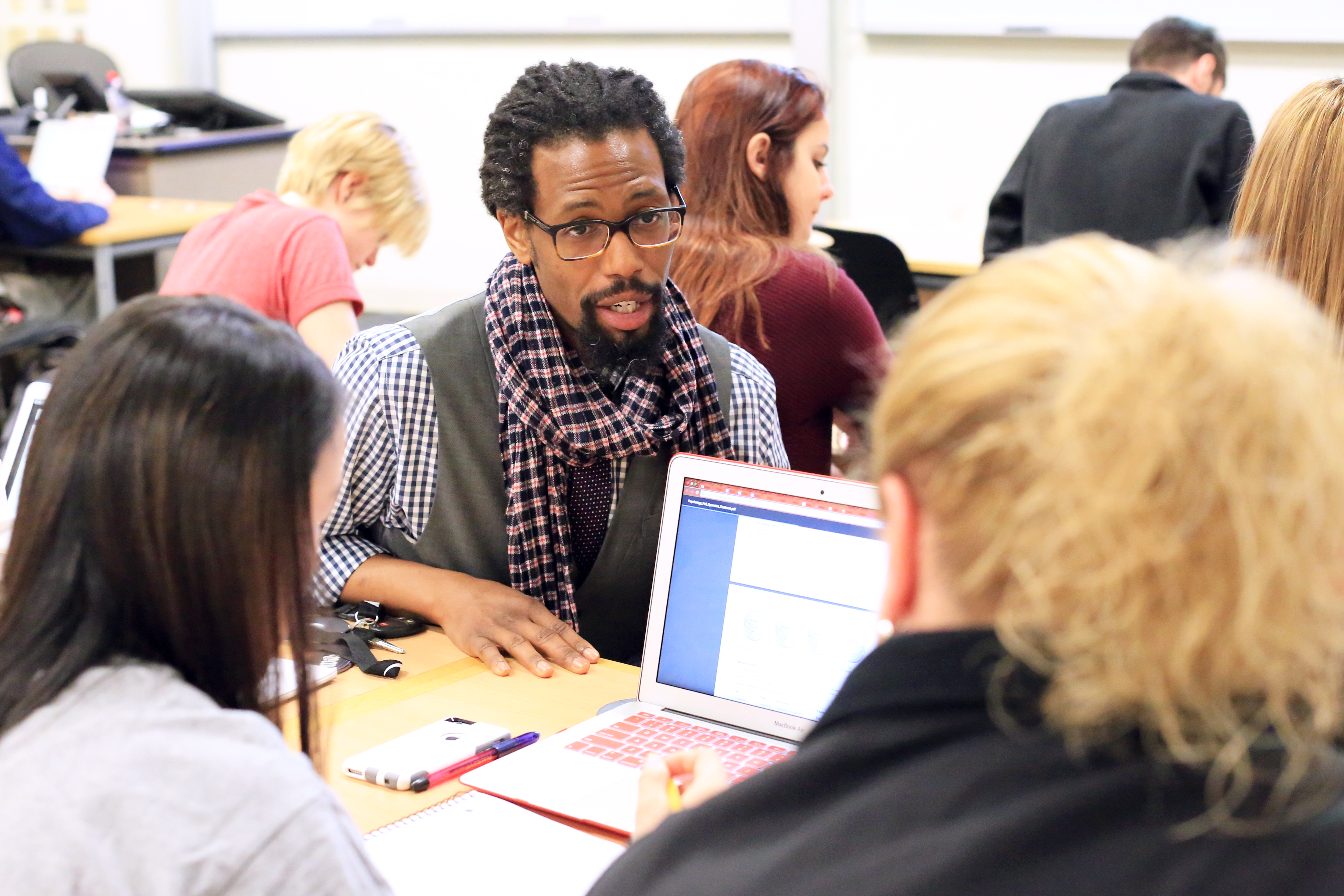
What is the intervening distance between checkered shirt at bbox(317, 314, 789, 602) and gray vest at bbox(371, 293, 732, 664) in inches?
0.6

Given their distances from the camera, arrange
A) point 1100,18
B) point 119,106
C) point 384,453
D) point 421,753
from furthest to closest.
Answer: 1. point 119,106
2. point 1100,18
3. point 384,453
4. point 421,753

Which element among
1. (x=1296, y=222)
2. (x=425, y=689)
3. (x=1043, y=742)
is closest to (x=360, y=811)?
(x=425, y=689)

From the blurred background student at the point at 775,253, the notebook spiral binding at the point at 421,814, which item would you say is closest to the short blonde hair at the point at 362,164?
the blurred background student at the point at 775,253

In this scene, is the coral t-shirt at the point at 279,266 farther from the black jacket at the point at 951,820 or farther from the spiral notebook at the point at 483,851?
the black jacket at the point at 951,820

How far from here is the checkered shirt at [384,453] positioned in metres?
1.71

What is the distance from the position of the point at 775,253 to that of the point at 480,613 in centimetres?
97

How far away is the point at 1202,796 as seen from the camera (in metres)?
0.57

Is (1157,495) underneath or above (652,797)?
above

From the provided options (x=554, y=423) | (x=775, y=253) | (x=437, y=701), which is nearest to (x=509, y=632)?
(x=437, y=701)

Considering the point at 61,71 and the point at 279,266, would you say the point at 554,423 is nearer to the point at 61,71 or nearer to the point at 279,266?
the point at 279,266

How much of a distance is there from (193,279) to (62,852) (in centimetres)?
214

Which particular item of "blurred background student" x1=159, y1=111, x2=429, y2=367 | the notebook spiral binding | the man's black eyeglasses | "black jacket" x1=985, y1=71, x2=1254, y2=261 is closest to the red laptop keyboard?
the notebook spiral binding

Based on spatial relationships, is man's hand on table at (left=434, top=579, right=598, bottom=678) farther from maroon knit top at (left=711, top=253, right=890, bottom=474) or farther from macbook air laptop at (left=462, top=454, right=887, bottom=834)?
maroon knit top at (left=711, top=253, right=890, bottom=474)

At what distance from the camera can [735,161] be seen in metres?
2.37
